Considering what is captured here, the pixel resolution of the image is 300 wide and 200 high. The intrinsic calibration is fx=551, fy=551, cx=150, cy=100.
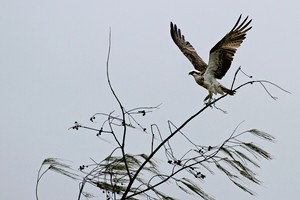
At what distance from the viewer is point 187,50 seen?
9.12 feet

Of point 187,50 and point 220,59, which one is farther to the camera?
point 187,50

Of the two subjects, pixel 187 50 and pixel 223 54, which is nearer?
pixel 223 54

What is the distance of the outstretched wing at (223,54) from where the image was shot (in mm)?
2105

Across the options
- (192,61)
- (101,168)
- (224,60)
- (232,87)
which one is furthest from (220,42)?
(101,168)

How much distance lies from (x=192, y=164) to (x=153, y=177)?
132mm

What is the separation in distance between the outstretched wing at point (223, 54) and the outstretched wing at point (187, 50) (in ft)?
→ 0.77

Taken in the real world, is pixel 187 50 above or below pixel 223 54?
above

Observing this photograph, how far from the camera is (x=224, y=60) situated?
7.09 feet

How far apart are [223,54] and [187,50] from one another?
0.63 m

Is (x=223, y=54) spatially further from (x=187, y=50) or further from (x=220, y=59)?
(x=187, y=50)

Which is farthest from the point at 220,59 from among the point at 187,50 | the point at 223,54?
the point at 187,50

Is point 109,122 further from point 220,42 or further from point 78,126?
→ point 220,42

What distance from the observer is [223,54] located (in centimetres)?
216

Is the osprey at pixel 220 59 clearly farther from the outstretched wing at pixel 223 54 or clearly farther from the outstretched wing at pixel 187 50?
the outstretched wing at pixel 187 50
